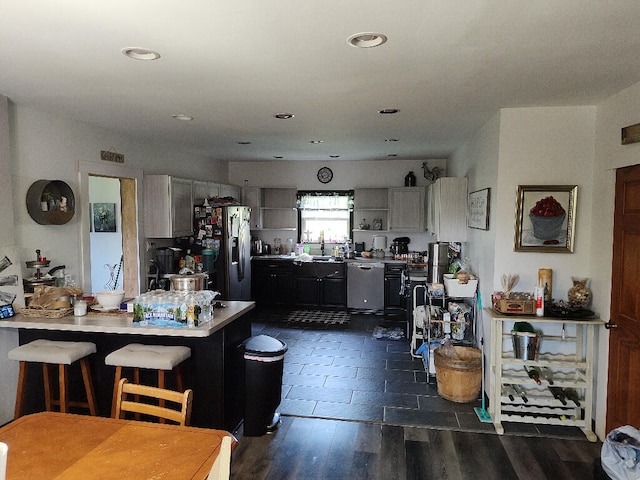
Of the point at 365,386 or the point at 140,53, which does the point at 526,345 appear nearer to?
the point at 365,386

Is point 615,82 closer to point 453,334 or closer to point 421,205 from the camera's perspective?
point 453,334

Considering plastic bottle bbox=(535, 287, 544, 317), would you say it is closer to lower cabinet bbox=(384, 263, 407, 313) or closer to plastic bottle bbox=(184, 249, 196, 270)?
lower cabinet bbox=(384, 263, 407, 313)

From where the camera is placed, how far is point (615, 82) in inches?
117

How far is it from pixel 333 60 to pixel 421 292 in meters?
3.36

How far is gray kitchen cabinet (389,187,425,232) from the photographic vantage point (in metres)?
7.36

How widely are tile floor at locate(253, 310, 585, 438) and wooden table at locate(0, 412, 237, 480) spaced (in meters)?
2.02

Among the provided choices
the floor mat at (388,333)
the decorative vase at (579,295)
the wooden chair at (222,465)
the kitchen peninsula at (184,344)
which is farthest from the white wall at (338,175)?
the wooden chair at (222,465)

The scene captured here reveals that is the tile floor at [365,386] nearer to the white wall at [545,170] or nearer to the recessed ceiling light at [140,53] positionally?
the white wall at [545,170]

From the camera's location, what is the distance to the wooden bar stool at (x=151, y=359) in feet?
9.67

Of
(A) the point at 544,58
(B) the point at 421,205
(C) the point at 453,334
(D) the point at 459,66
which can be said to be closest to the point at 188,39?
(D) the point at 459,66

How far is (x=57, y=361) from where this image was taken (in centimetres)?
302

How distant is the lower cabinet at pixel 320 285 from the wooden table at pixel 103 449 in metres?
5.44

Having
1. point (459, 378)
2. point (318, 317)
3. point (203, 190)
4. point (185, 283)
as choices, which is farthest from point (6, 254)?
point (318, 317)

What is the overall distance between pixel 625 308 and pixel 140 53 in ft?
11.6
